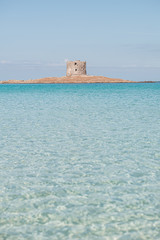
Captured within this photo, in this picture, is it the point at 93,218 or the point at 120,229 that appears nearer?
the point at 120,229

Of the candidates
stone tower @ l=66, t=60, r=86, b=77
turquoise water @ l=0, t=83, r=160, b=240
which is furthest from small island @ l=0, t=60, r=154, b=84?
turquoise water @ l=0, t=83, r=160, b=240

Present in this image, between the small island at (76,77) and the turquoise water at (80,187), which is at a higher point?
the small island at (76,77)

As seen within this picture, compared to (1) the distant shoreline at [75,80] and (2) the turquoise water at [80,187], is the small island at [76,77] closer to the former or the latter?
(1) the distant shoreline at [75,80]

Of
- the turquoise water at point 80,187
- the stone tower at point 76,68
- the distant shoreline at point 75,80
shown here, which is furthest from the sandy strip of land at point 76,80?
the turquoise water at point 80,187

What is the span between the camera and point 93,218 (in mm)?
5906

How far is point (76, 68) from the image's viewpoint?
121250 mm

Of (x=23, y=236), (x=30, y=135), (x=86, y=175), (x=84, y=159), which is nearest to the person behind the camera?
(x=23, y=236)

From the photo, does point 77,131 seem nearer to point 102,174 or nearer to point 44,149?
point 44,149

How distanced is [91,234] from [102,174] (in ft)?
10.1

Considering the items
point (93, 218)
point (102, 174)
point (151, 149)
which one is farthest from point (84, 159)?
point (93, 218)

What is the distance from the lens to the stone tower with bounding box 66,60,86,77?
396 ft

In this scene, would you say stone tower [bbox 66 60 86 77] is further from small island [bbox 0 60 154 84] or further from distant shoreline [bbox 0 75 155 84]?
distant shoreline [bbox 0 75 155 84]

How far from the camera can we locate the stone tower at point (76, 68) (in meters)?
121

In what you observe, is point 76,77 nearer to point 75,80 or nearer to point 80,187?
point 75,80
